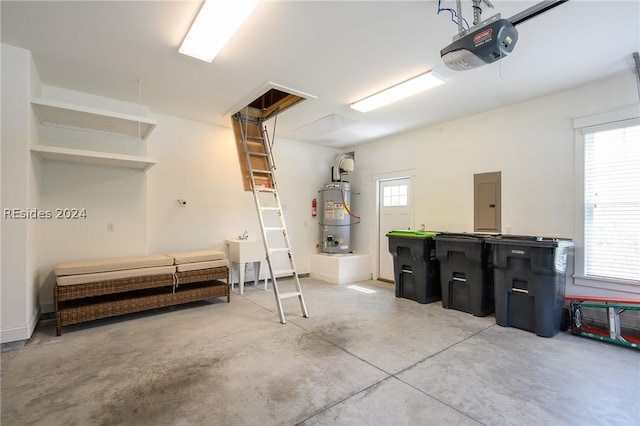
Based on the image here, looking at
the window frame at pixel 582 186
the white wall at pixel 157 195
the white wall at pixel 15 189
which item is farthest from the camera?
the white wall at pixel 157 195

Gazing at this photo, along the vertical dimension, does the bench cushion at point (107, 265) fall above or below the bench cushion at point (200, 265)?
above

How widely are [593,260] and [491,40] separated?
315 cm

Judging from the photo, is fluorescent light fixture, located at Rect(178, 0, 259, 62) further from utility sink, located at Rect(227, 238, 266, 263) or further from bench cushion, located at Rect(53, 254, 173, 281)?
utility sink, located at Rect(227, 238, 266, 263)

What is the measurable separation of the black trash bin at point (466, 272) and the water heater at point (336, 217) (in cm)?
229

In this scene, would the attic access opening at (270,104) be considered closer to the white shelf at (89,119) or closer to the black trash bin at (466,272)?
the white shelf at (89,119)

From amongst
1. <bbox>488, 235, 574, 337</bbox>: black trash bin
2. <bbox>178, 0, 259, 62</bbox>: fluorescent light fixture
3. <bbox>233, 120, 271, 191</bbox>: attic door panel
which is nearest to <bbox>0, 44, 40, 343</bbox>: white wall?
<bbox>178, 0, 259, 62</bbox>: fluorescent light fixture

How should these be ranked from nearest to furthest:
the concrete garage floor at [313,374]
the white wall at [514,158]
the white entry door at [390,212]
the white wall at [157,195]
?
the concrete garage floor at [313,374] < the white wall at [514,158] < the white wall at [157,195] < the white entry door at [390,212]

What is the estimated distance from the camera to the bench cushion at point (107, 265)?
10.5 feet

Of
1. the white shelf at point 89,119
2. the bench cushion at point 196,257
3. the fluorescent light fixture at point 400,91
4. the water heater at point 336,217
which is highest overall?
the fluorescent light fixture at point 400,91

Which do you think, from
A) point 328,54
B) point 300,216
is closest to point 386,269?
point 300,216

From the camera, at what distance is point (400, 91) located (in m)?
3.70

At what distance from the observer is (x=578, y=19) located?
236 centimetres

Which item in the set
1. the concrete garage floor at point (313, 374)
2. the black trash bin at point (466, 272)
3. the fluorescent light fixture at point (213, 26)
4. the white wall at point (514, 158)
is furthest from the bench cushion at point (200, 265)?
the white wall at point (514, 158)

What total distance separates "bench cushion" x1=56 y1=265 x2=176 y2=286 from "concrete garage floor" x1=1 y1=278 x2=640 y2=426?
0.56 m
